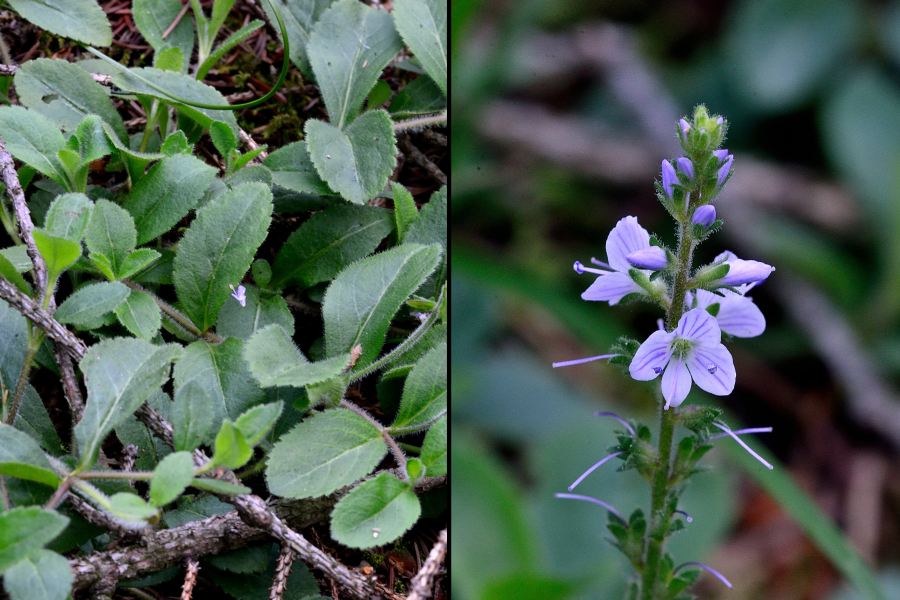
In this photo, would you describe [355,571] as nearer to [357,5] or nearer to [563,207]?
[357,5]

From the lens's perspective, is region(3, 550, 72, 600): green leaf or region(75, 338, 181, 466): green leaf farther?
region(75, 338, 181, 466): green leaf

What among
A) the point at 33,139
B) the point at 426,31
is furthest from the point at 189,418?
the point at 426,31

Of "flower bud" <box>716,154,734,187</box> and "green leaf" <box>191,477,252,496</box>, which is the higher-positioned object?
"flower bud" <box>716,154,734,187</box>

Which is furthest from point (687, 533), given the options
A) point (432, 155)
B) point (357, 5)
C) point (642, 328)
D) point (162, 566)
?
point (357, 5)

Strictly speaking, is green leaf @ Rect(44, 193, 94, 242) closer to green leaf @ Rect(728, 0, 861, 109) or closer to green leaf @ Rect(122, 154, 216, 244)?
green leaf @ Rect(122, 154, 216, 244)

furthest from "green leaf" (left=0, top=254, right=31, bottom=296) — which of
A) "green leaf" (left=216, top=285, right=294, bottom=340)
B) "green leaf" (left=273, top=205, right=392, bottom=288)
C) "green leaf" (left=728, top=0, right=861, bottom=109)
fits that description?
"green leaf" (left=728, top=0, right=861, bottom=109)

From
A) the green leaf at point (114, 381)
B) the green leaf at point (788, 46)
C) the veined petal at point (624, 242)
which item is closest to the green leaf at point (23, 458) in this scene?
the green leaf at point (114, 381)
